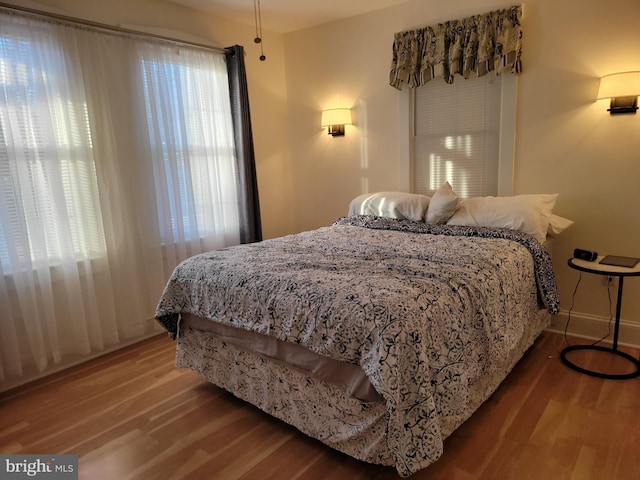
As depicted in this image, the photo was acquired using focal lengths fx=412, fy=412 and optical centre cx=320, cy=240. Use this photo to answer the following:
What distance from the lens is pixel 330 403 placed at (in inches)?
70.6

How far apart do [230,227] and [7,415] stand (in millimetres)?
2079

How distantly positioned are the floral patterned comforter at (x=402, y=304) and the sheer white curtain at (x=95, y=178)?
882 millimetres

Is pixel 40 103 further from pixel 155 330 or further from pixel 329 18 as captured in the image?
pixel 329 18

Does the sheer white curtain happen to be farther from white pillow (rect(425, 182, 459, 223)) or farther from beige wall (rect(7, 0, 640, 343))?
white pillow (rect(425, 182, 459, 223))

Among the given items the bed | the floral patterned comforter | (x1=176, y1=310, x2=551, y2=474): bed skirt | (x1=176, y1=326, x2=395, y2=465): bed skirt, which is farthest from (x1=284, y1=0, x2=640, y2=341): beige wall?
(x1=176, y1=326, x2=395, y2=465): bed skirt

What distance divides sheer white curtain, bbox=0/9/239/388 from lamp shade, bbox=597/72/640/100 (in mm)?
2836

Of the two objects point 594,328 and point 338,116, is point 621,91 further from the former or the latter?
point 338,116

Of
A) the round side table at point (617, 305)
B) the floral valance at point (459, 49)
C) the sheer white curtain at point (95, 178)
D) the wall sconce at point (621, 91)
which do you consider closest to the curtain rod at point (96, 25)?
the sheer white curtain at point (95, 178)

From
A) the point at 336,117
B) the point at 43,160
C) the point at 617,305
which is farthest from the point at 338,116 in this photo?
the point at 617,305

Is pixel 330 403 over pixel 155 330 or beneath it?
over

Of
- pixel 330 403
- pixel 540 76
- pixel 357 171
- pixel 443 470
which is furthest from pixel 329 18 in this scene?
pixel 443 470

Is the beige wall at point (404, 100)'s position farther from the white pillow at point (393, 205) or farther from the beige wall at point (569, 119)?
the white pillow at point (393, 205)

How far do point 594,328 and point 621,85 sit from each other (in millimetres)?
1633

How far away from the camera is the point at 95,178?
2.86 meters
